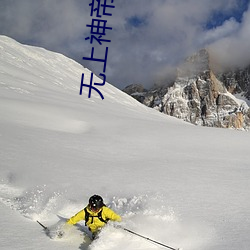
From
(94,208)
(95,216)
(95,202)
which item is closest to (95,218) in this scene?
(95,216)

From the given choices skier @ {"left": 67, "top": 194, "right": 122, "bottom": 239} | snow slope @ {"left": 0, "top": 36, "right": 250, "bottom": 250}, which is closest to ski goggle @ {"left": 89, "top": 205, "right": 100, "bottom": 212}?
skier @ {"left": 67, "top": 194, "right": 122, "bottom": 239}

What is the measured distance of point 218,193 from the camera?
7.29 metres

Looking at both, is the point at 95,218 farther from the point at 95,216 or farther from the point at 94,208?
the point at 94,208

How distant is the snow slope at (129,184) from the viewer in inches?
212

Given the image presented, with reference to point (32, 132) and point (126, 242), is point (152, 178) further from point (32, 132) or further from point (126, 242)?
point (32, 132)

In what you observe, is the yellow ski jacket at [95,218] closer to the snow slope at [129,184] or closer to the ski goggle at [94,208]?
the ski goggle at [94,208]

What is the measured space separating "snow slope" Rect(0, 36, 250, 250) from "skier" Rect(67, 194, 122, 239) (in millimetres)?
211

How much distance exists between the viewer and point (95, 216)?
18.8ft

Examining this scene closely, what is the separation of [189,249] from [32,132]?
9997 mm

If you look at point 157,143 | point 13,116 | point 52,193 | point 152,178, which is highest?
point 13,116

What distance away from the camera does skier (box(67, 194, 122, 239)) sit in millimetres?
5629

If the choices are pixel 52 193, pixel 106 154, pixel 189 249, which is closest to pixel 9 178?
pixel 52 193

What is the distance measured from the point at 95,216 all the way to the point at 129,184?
2.39 m

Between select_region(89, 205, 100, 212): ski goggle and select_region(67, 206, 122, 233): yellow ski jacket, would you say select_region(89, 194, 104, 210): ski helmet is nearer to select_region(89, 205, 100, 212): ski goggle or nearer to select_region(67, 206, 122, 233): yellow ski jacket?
select_region(89, 205, 100, 212): ski goggle
